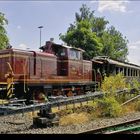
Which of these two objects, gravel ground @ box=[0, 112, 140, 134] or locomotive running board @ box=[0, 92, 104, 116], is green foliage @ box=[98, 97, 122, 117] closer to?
locomotive running board @ box=[0, 92, 104, 116]

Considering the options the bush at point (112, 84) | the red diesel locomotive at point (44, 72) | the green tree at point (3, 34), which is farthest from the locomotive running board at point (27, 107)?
the green tree at point (3, 34)

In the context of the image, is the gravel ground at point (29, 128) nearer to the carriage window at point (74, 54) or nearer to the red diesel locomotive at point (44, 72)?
the red diesel locomotive at point (44, 72)

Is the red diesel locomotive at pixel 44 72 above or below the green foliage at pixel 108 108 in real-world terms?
above

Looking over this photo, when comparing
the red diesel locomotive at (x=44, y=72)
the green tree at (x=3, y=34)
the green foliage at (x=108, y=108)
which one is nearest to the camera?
the green foliage at (x=108, y=108)

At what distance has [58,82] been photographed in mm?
17844

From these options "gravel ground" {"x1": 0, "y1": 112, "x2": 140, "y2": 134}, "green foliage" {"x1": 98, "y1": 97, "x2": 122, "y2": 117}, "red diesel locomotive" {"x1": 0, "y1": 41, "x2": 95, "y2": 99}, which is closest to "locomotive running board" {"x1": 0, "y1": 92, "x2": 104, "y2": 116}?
"gravel ground" {"x1": 0, "y1": 112, "x2": 140, "y2": 134}

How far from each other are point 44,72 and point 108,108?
19.1 feet

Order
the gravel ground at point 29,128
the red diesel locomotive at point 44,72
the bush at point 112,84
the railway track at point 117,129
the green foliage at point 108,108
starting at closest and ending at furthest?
the railway track at point 117,129 → the gravel ground at point 29,128 → the green foliage at point 108,108 → the bush at point 112,84 → the red diesel locomotive at point 44,72

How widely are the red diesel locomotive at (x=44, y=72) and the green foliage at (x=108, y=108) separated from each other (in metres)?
4.21

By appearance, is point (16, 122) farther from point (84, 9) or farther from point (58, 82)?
point (84, 9)

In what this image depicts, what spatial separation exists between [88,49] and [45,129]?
36.4 metres

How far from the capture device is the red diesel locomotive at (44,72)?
595 inches
